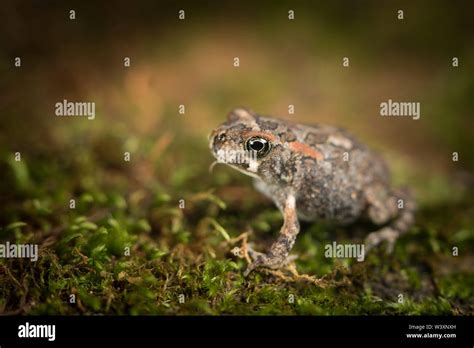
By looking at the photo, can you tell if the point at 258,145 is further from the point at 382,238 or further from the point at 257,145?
the point at 382,238

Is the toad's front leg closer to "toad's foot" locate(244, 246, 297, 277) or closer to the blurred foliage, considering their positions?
"toad's foot" locate(244, 246, 297, 277)

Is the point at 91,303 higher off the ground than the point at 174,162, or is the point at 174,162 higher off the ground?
the point at 174,162

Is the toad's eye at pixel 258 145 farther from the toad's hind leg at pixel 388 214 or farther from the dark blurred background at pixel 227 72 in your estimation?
the dark blurred background at pixel 227 72

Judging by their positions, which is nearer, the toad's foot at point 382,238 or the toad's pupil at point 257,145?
the toad's pupil at point 257,145

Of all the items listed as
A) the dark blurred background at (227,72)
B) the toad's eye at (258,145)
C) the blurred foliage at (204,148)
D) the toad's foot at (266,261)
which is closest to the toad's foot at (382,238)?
the blurred foliage at (204,148)

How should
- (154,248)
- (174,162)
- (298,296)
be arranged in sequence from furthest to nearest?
(174,162) → (154,248) → (298,296)

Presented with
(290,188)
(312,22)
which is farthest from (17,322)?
(312,22)

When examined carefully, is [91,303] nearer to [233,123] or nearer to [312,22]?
[233,123]
